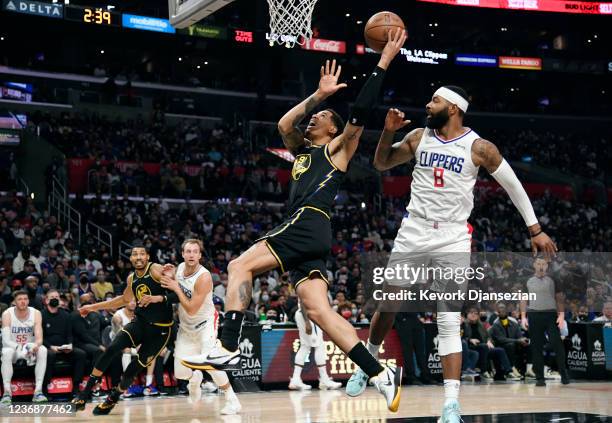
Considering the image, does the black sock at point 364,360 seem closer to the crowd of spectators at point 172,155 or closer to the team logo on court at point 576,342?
the team logo on court at point 576,342

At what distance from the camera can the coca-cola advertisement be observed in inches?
1417

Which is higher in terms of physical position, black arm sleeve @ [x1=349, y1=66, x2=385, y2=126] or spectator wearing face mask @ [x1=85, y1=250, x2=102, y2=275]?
black arm sleeve @ [x1=349, y1=66, x2=385, y2=126]

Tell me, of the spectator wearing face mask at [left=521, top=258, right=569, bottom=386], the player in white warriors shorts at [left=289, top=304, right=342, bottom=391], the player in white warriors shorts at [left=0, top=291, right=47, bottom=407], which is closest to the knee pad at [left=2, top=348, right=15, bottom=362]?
the player in white warriors shorts at [left=0, top=291, right=47, bottom=407]

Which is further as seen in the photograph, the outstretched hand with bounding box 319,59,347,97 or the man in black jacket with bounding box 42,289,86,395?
the man in black jacket with bounding box 42,289,86,395

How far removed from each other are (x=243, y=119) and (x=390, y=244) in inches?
517

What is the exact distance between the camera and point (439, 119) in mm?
6730

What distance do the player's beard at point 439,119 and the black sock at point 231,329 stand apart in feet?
7.32

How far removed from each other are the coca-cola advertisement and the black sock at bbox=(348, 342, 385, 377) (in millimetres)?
30551

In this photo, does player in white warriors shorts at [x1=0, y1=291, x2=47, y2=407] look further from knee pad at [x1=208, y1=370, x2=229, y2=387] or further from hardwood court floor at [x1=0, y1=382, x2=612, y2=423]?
knee pad at [x1=208, y1=370, x2=229, y2=387]

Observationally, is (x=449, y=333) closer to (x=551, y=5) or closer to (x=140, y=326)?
(x=140, y=326)

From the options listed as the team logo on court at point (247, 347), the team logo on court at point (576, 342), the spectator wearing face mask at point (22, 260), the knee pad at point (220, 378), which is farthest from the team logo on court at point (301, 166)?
the spectator wearing face mask at point (22, 260)

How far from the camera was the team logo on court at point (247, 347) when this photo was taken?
13.6 m

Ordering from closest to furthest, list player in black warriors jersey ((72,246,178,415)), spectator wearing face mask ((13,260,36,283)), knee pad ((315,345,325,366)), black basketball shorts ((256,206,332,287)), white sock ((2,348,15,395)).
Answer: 1. black basketball shorts ((256,206,332,287))
2. player in black warriors jersey ((72,246,178,415))
3. white sock ((2,348,15,395))
4. knee pad ((315,345,325,366))
5. spectator wearing face mask ((13,260,36,283))

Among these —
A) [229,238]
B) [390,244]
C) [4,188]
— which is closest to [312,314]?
[229,238]
